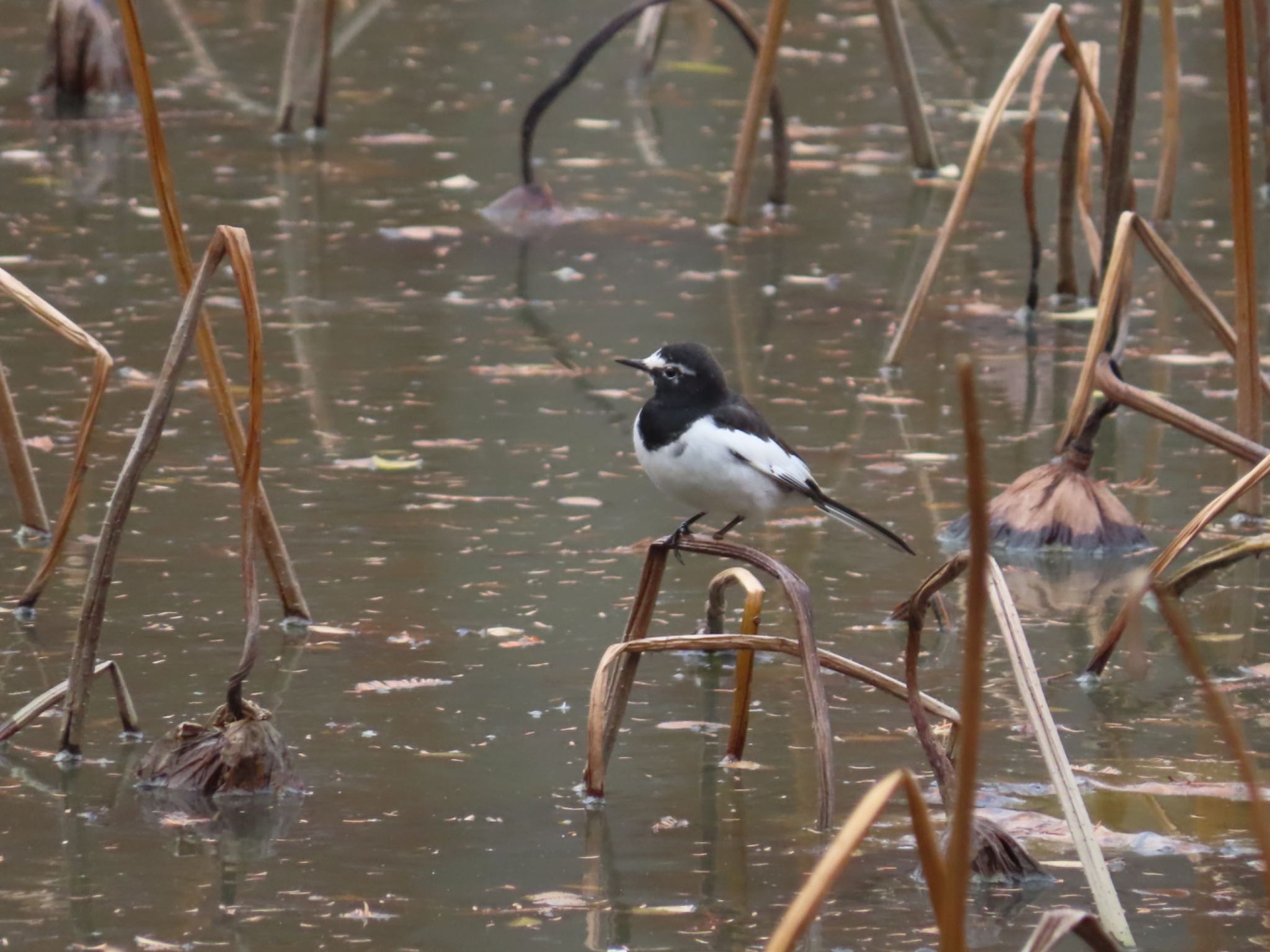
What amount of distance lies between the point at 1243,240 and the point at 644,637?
2161mm

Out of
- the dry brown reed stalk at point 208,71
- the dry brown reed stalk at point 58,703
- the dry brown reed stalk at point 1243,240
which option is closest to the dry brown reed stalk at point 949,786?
the dry brown reed stalk at point 58,703

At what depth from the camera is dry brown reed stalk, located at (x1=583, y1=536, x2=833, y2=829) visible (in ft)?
10.8

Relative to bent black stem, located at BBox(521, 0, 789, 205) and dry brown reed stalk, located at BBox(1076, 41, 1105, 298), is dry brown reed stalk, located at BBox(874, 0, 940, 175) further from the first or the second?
dry brown reed stalk, located at BBox(1076, 41, 1105, 298)

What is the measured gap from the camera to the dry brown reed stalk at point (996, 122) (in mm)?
5945

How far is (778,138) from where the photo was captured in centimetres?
883

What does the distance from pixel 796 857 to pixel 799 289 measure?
15.3 feet

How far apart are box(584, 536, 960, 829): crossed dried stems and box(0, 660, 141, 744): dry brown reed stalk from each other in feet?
2.92

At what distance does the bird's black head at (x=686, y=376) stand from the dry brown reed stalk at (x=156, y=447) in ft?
2.81

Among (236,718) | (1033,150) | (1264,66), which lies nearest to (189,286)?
(236,718)

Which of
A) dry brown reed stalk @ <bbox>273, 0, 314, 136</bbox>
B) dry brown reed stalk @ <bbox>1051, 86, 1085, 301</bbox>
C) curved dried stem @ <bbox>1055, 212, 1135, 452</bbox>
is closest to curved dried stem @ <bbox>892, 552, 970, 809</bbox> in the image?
curved dried stem @ <bbox>1055, 212, 1135, 452</bbox>

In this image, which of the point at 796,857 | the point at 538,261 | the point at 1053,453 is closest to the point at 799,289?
the point at 538,261

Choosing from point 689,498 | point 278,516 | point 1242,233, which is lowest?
point 278,516

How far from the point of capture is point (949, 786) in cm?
315

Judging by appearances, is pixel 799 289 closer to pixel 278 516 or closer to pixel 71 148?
pixel 278 516
